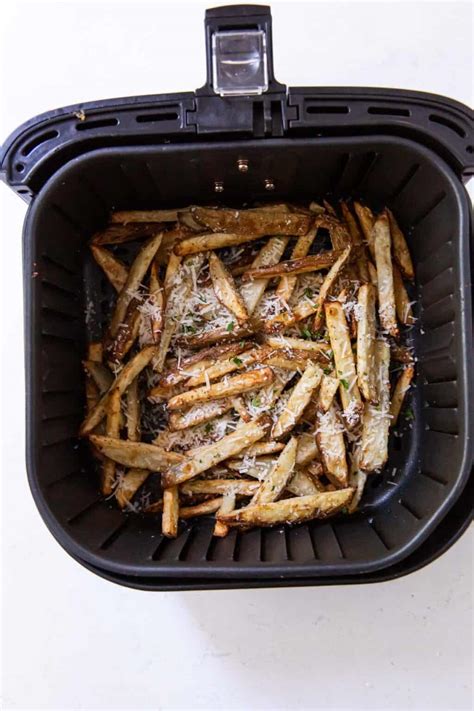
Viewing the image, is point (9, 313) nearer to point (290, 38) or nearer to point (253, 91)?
point (253, 91)

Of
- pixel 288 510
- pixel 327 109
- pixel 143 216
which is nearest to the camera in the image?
pixel 327 109

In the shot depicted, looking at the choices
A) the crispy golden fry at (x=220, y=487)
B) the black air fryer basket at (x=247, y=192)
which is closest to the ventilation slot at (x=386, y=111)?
the black air fryer basket at (x=247, y=192)

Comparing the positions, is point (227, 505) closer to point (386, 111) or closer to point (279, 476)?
point (279, 476)

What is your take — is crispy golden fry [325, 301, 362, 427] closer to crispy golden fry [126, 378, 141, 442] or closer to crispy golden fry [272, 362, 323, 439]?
crispy golden fry [272, 362, 323, 439]

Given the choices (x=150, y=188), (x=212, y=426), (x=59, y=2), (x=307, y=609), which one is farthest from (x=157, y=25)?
(x=307, y=609)

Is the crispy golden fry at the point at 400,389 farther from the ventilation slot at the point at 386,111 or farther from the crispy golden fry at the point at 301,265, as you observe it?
the ventilation slot at the point at 386,111

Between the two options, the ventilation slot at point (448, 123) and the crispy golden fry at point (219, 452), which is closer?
the ventilation slot at point (448, 123)

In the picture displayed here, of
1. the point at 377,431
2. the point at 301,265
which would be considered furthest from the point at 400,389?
the point at 301,265
